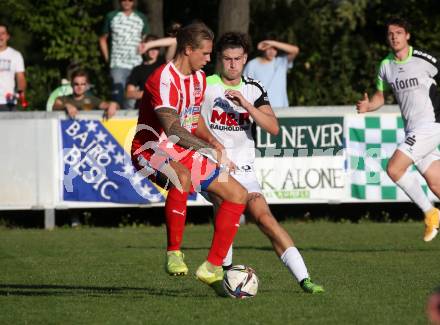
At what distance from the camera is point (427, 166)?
1163cm

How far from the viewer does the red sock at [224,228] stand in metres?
8.24

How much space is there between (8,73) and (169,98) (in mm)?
7948

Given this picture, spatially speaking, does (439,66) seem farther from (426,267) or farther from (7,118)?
(7,118)

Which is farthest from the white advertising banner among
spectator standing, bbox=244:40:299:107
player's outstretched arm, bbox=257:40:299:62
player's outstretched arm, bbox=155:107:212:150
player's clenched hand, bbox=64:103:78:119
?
player's outstretched arm, bbox=155:107:212:150

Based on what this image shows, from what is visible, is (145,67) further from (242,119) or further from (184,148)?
(184,148)

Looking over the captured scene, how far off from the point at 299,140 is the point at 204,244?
264cm

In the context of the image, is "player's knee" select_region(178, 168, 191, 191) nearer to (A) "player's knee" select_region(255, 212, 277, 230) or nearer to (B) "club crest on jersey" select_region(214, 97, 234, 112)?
(A) "player's knee" select_region(255, 212, 277, 230)

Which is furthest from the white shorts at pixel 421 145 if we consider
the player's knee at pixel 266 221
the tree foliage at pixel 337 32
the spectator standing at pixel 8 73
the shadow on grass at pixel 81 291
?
the tree foliage at pixel 337 32

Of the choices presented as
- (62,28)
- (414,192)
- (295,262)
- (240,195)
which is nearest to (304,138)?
(414,192)

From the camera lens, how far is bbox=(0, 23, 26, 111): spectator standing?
618 inches

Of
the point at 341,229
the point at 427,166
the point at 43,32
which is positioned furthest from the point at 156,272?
the point at 43,32

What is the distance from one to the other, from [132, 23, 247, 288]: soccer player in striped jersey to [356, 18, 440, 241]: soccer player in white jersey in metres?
3.32

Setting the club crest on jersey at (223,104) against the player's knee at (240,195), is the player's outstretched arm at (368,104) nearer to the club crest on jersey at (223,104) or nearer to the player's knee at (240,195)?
the club crest on jersey at (223,104)

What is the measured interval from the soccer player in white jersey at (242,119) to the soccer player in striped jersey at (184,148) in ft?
0.99
